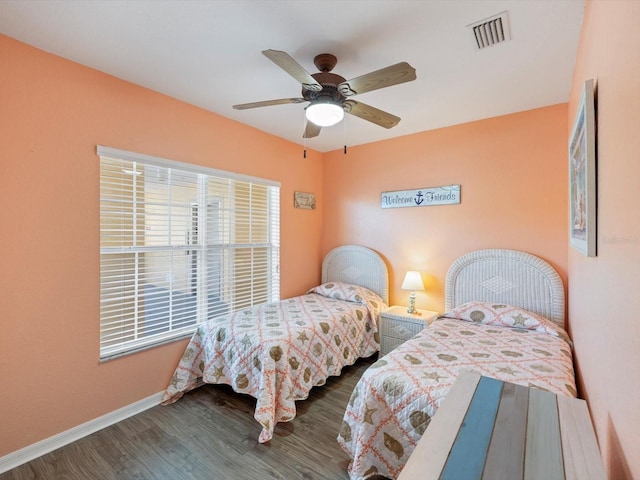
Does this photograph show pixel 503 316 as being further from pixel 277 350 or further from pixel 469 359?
pixel 277 350

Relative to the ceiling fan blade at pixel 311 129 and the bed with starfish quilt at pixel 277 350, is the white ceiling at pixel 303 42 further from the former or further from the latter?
the bed with starfish quilt at pixel 277 350

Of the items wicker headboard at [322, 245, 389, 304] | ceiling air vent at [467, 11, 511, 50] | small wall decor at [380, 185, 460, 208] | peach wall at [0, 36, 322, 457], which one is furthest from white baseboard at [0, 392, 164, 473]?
ceiling air vent at [467, 11, 511, 50]

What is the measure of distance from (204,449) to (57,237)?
173 centimetres

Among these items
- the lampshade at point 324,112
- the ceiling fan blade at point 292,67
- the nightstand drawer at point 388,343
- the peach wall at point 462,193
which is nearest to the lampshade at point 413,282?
the peach wall at point 462,193

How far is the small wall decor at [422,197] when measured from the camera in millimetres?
3256

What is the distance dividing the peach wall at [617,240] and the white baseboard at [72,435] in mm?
2859

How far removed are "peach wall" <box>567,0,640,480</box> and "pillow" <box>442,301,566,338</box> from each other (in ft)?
3.82

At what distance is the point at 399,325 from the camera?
10.4 feet

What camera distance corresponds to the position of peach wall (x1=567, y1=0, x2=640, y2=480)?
785 mm

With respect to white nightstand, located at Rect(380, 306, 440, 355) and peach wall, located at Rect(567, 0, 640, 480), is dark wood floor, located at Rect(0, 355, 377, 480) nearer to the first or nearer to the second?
white nightstand, located at Rect(380, 306, 440, 355)

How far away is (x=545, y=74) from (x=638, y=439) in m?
2.40

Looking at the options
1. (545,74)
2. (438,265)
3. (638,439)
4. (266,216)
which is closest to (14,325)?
(266,216)

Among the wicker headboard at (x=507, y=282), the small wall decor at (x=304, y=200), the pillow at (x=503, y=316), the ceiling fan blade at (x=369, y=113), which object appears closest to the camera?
the ceiling fan blade at (x=369, y=113)

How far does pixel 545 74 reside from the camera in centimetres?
221
